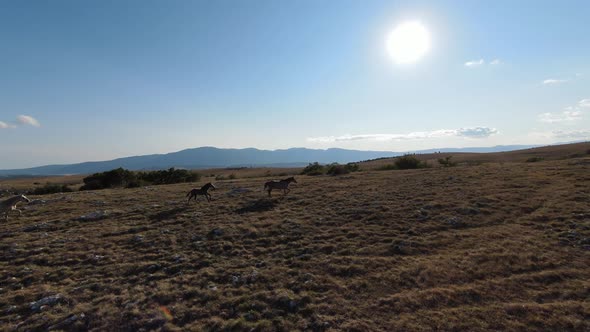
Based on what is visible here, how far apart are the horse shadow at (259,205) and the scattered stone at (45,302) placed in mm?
8998

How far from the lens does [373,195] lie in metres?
18.6

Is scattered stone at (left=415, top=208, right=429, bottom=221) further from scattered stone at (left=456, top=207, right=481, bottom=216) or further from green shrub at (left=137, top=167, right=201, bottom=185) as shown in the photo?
green shrub at (left=137, top=167, right=201, bottom=185)

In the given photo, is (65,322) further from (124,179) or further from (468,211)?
(124,179)

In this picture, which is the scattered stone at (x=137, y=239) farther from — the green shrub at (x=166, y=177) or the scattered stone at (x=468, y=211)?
the green shrub at (x=166, y=177)

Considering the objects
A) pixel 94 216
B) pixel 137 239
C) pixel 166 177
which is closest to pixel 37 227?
pixel 94 216

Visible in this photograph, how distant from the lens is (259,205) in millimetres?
17562

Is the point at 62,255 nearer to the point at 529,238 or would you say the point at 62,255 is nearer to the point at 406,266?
the point at 406,266

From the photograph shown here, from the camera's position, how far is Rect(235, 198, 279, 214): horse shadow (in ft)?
54.2

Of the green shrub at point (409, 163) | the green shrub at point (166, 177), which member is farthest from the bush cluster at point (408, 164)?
the green shrub at point (166, 177)

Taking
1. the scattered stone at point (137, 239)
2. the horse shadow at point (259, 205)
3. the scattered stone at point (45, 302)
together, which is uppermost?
the horse shadow at point (259, 205)

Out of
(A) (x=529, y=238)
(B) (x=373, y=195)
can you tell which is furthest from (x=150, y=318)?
(B) (x=373, y=195)

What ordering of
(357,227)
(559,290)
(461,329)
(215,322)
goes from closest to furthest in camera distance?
1. (461,329)
2. (215,322)
3. (559,290)
4. (357,227)

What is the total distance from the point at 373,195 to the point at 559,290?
11.4 metres

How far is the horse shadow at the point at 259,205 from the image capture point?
16516 millimetres
